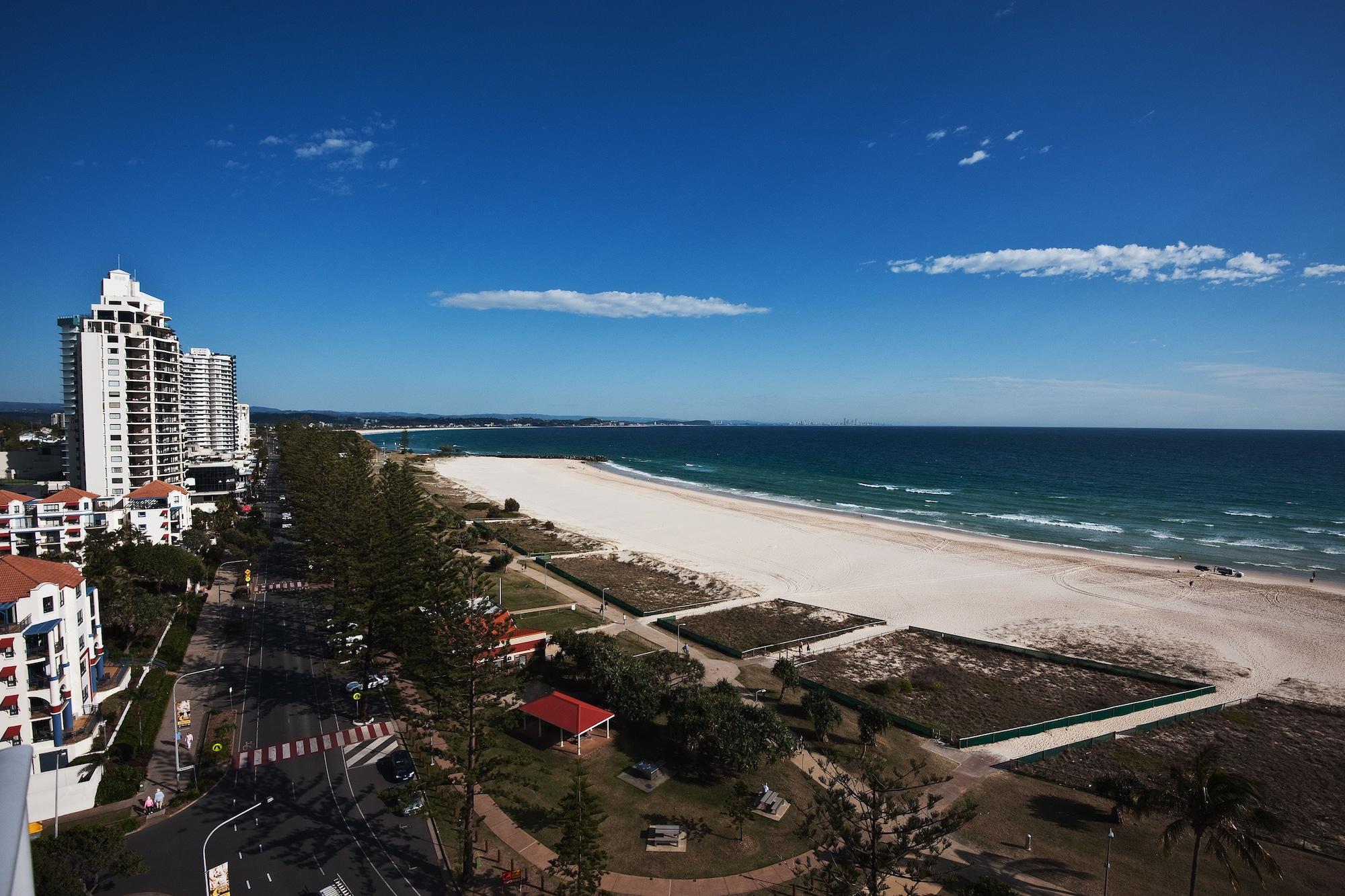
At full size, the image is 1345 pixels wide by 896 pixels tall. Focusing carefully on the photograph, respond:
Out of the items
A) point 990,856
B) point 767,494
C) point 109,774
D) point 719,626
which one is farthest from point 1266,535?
point 109,774

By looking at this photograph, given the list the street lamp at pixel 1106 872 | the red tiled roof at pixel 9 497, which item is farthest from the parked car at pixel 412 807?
the red tiled roof at pixel 9 497

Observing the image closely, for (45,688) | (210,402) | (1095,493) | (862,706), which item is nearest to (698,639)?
(862,706)

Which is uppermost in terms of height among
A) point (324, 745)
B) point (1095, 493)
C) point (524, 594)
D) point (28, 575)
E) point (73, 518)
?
point (28, 575)

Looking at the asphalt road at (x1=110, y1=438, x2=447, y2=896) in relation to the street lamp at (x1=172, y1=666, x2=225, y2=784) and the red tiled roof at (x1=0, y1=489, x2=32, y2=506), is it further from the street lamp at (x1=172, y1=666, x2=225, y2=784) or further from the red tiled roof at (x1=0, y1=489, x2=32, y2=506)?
the red tiled roof at (x1=0, y1=489, x2=32, y2=506)

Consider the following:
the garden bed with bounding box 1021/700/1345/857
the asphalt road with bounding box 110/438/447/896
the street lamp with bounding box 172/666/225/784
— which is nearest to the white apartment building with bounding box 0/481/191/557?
the street lamp with bounding box 172/666/225/784

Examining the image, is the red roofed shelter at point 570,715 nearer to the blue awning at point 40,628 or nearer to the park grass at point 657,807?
the park grass at point 657,807

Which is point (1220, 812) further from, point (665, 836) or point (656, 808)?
point (656, 808)
